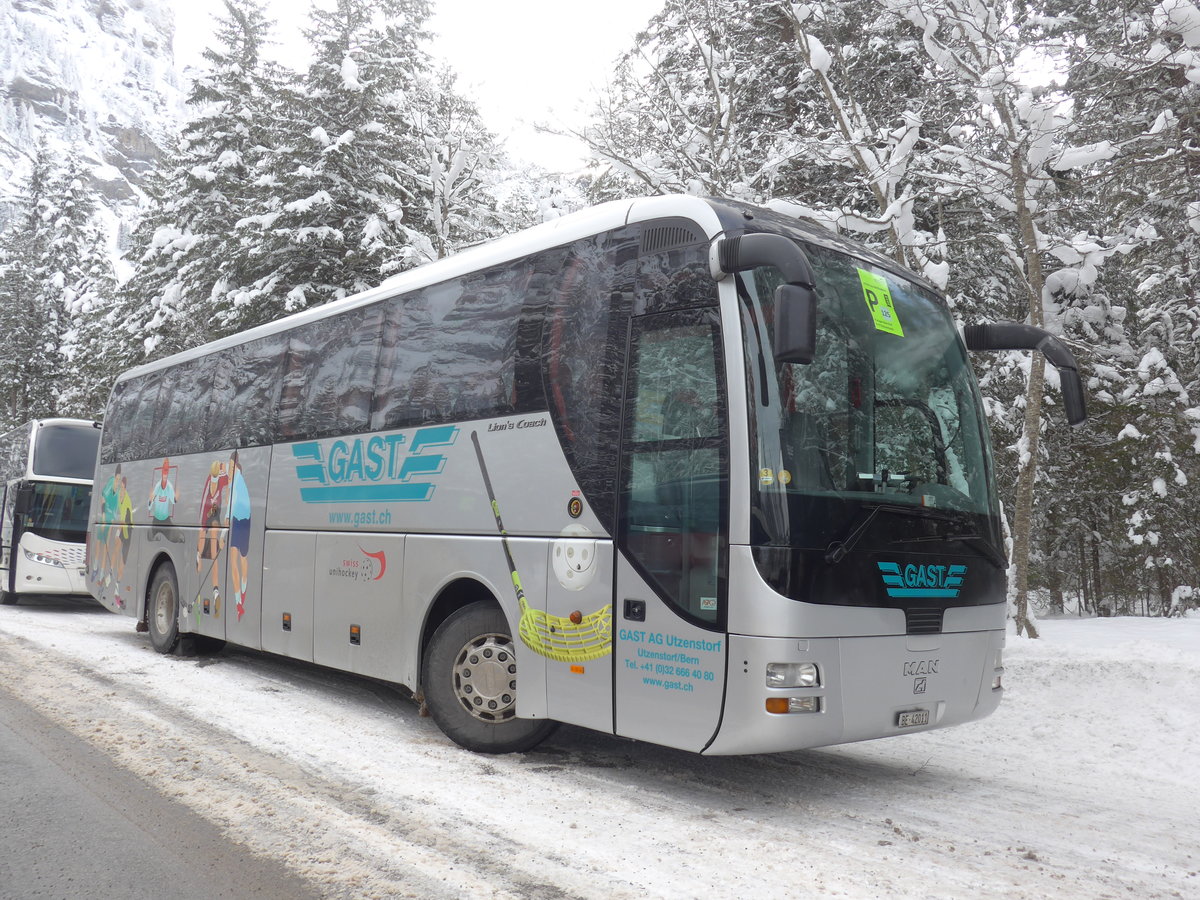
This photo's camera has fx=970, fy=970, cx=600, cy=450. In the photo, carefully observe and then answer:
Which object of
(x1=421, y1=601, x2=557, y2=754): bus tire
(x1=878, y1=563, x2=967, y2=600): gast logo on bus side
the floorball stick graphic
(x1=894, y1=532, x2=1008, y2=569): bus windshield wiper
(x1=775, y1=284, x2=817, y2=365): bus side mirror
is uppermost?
(x1=775, y1=284, x2=817, y2=365): bus side mirror

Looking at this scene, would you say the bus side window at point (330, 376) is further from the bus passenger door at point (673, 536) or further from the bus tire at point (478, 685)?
the bus passenger door at point (673, 536)

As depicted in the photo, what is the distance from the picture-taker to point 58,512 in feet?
56.3

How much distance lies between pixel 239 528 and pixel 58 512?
31.7ft

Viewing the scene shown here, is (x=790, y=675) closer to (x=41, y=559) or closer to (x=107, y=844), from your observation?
(x=107, y=844)

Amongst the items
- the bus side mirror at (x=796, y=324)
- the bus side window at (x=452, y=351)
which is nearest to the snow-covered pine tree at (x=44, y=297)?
the bus side window at (x=452, y=351)

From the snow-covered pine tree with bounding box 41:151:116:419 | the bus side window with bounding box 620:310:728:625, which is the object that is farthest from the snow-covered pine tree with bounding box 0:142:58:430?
the bus side window with bounding box 620:310:728:625

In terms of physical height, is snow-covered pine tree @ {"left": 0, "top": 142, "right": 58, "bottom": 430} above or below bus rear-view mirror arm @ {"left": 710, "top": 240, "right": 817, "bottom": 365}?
above

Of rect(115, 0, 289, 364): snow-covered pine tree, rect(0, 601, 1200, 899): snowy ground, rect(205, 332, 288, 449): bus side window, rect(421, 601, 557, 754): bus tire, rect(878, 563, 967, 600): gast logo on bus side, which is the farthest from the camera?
rect(115, 0, 289, 364): snow-covered pine tree

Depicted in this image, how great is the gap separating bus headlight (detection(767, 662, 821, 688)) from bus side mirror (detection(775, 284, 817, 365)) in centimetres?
150

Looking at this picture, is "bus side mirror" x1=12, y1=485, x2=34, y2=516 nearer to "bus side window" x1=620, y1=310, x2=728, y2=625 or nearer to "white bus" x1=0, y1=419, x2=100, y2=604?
"white bus" x1=0, y1=419, x2=100, y2=604

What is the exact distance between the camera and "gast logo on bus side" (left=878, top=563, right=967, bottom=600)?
520 centimetres

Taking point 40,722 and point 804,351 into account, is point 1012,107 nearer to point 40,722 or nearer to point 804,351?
point 804,351

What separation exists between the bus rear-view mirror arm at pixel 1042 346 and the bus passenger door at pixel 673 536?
2533 mm

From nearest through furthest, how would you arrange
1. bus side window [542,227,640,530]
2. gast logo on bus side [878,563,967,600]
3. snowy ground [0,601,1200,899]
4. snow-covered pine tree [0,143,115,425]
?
snowy ground [0,601,1200,899], gast logo on bus side [878,563,967,600], bus side window [542,227,640,530], snow-covered pine tree [0,143,115,425]
